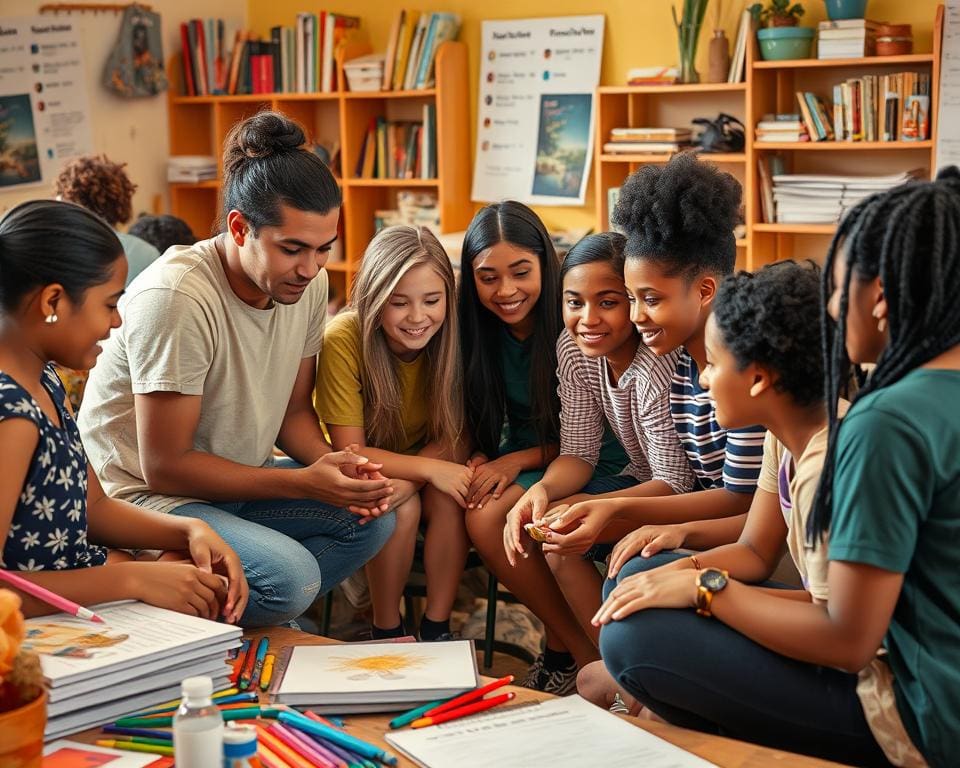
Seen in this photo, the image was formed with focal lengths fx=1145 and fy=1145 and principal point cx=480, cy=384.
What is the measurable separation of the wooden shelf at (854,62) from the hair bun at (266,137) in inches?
92.5

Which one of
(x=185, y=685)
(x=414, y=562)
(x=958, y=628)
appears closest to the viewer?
(x=185, y=685)

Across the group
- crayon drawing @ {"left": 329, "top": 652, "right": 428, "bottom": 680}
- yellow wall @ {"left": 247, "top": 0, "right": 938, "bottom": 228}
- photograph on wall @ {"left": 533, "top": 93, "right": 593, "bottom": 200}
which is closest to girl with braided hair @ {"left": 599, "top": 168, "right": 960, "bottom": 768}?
crayon drawing @ {"left": 329, "top": 652, "right": 428, "bottom": 680}

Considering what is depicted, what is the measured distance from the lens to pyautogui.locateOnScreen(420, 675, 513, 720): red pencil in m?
1.43

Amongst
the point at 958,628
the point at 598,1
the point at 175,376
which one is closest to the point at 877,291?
the point at 958,628

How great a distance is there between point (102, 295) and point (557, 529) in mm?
875

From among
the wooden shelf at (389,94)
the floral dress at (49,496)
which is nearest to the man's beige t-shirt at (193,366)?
→ the floral dress at (49,496)

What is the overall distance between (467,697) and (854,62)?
3.06m

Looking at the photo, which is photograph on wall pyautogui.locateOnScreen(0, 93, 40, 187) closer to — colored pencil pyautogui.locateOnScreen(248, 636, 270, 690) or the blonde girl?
the blonde girl

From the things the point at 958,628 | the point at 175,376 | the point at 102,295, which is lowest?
the point at 958,628

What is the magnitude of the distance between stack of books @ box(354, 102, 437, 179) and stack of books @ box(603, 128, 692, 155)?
83 cm

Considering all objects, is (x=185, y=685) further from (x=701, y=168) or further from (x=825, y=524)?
(x=701, y=168)

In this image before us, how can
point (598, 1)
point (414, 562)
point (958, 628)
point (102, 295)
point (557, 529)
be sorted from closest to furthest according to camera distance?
point (958, 628)
point (102, 295)
point (557, 529)
point (414, 562)
point (598, 1)

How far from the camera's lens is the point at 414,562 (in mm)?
2516

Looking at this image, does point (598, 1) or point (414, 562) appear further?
point (598, 1)
